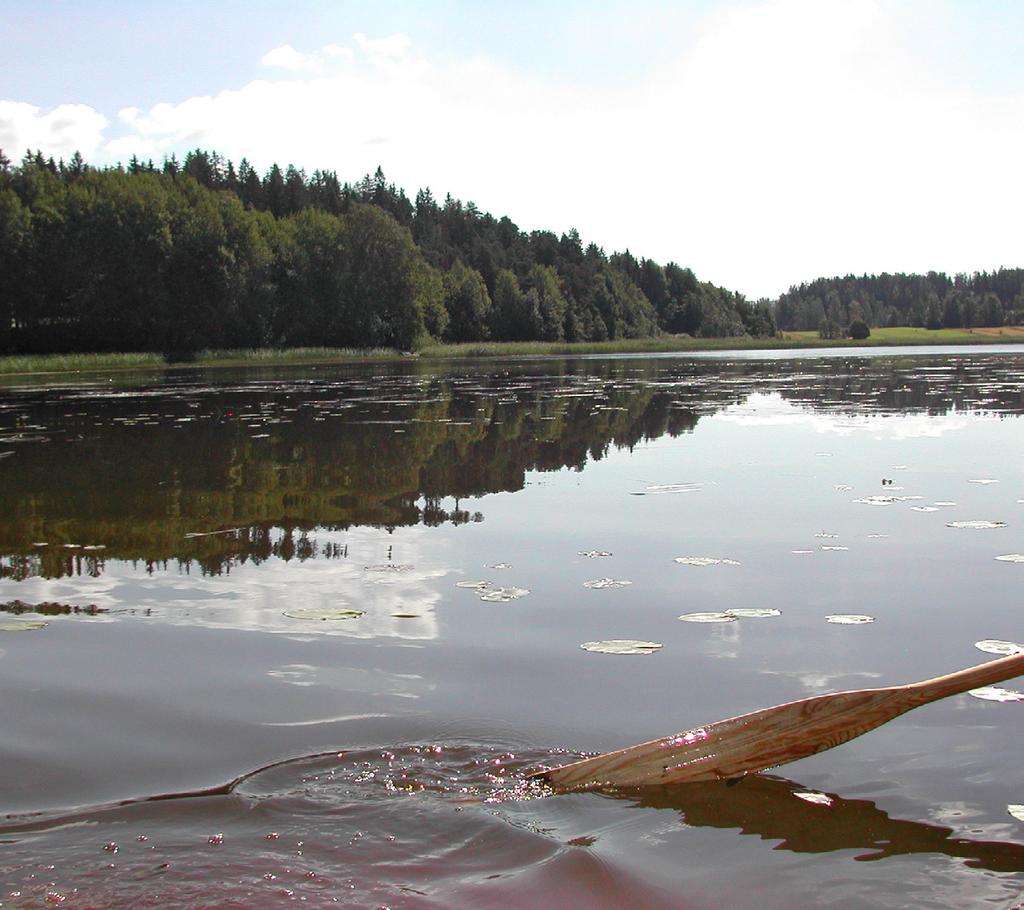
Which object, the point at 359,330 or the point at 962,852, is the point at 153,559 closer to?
the point at 962,852

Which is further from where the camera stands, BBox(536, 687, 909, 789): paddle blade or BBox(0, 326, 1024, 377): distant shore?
BBox(0, 326, 1024, 377): distant shore

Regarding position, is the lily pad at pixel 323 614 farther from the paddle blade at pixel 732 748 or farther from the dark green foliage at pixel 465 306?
the dark green foliage at pixel 465 306

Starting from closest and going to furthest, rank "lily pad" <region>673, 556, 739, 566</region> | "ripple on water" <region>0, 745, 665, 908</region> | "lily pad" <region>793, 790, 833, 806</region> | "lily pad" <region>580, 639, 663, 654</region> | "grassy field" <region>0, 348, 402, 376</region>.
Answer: "ripple on water" <region>0, 745, 665, 908</region> < "lily pad" <region>793, 790, 833, 806</region> < "lily pad" <region>580, 639, 663, 654</region> < "lily pad" <region>673, 556, 739, 566</region> < "grassy field" <region>0, 348, 402, 376</region>

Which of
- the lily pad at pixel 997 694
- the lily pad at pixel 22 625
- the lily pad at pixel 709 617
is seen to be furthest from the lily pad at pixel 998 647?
the lily pad at pixel 22 625

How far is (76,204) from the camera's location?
220 feet

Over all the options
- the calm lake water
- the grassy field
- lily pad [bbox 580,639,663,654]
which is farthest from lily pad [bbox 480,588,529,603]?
the grassy field

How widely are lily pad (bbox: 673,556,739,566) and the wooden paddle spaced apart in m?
3.04

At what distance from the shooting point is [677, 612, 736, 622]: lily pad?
5.25 m

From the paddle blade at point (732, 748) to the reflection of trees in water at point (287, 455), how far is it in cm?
396

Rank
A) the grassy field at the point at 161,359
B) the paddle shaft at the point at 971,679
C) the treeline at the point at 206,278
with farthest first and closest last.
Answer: the treeline at the point at 206,278 < the grassy field at the point at 161,359 < the paddle shaft at the point at 971,679

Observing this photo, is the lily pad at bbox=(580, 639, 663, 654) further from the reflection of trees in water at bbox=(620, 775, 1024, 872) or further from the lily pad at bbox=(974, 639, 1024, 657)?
the lily pad at bbox=(974, 639, 1024, 657)

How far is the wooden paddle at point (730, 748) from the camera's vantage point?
338 cm

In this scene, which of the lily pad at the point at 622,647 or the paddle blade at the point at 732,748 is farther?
the lily pad at the point at 622,647

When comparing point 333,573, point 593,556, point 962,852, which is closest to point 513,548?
point 593,556
